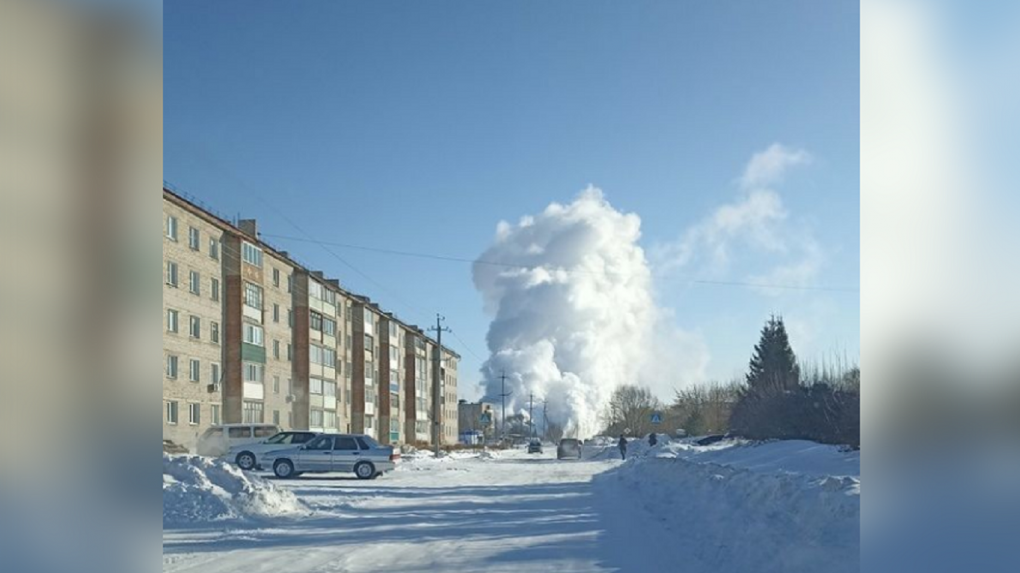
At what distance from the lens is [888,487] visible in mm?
3527

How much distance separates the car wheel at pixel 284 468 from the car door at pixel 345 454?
1.61 m

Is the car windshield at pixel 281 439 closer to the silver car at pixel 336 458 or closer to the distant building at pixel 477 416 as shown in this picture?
the silver car at pixel 336 458

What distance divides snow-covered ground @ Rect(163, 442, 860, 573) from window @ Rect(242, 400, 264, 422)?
36614 mm

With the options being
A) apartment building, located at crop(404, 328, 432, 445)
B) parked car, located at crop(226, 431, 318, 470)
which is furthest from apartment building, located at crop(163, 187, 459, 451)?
parked car, located at crop(226, 431, 318, 470)

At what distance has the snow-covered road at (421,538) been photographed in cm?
1132

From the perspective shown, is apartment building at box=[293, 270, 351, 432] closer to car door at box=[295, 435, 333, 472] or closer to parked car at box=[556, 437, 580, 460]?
parked car at box=[556, 437, 580, 460]

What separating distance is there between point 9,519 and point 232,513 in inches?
612

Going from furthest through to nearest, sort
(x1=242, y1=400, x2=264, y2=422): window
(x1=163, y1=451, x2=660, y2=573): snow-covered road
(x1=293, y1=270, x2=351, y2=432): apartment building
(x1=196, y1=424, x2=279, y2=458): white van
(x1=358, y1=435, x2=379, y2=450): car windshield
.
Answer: (x1=293, y1=270, x2=351, y2=432): apartment building → (x1=242, y1=400, x2=264, y2=422): window → (x1=196, y1=424, x2=279, y2=458): white van → (x1=358, y1=435, x2=379, y2=450): car windshield → (x1=163, y1=451, x2=660, y2=573): snow-covered road

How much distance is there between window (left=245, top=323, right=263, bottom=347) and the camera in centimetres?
5953

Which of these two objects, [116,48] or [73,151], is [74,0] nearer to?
[116,48]

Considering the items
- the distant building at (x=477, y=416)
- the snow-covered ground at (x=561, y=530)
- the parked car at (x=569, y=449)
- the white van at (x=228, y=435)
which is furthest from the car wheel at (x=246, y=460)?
the distant building at (x=477, y=416)

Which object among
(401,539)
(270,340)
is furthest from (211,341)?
(401,539)

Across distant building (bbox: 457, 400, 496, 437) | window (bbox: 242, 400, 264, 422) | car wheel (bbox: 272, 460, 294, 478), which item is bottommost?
distant building (bbox: 457, 400, 496, 437)

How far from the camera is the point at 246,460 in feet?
118
